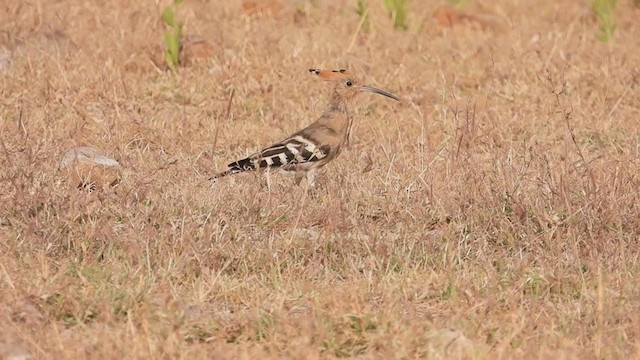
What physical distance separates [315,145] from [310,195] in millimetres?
601

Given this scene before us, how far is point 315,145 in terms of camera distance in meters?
7.50

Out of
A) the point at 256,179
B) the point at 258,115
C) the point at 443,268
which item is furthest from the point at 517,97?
the point at 443,268

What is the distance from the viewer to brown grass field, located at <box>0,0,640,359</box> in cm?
488

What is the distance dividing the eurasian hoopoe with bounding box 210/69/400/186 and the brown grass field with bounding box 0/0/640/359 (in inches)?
6.1

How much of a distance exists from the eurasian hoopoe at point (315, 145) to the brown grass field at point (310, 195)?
156mm

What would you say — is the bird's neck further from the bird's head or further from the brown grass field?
the brown grass field

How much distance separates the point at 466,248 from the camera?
600 cm

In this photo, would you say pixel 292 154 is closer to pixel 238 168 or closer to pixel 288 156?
pixel 288 156

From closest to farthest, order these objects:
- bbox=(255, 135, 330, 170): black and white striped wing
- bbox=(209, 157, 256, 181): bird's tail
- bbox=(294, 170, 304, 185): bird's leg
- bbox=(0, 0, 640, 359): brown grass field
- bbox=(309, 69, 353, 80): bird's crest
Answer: bbox=(0, 0, 640, 359): brown grass field, bbox=(209, 157, 256, 181): bird's tail, bbox=(255, 135, 330, 170): black and white striped wing, bbox=(294, 170, 304, 185): bird's leg, bbox=(309, 69, 353, 80): bird's crest

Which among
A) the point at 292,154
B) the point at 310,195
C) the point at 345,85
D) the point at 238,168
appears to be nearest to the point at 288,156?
the point at 292,154

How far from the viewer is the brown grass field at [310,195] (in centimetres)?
488

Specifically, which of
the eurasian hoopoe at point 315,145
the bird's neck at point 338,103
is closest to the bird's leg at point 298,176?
the eurasian hoopoe at point 315,145

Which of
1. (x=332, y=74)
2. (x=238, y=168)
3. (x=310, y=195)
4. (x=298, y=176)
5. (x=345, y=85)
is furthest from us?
(x=345, y=85)

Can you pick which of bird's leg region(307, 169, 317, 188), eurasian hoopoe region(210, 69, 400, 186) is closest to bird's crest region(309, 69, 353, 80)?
eurasian hoopoe region(210, 69, 400, 186)
